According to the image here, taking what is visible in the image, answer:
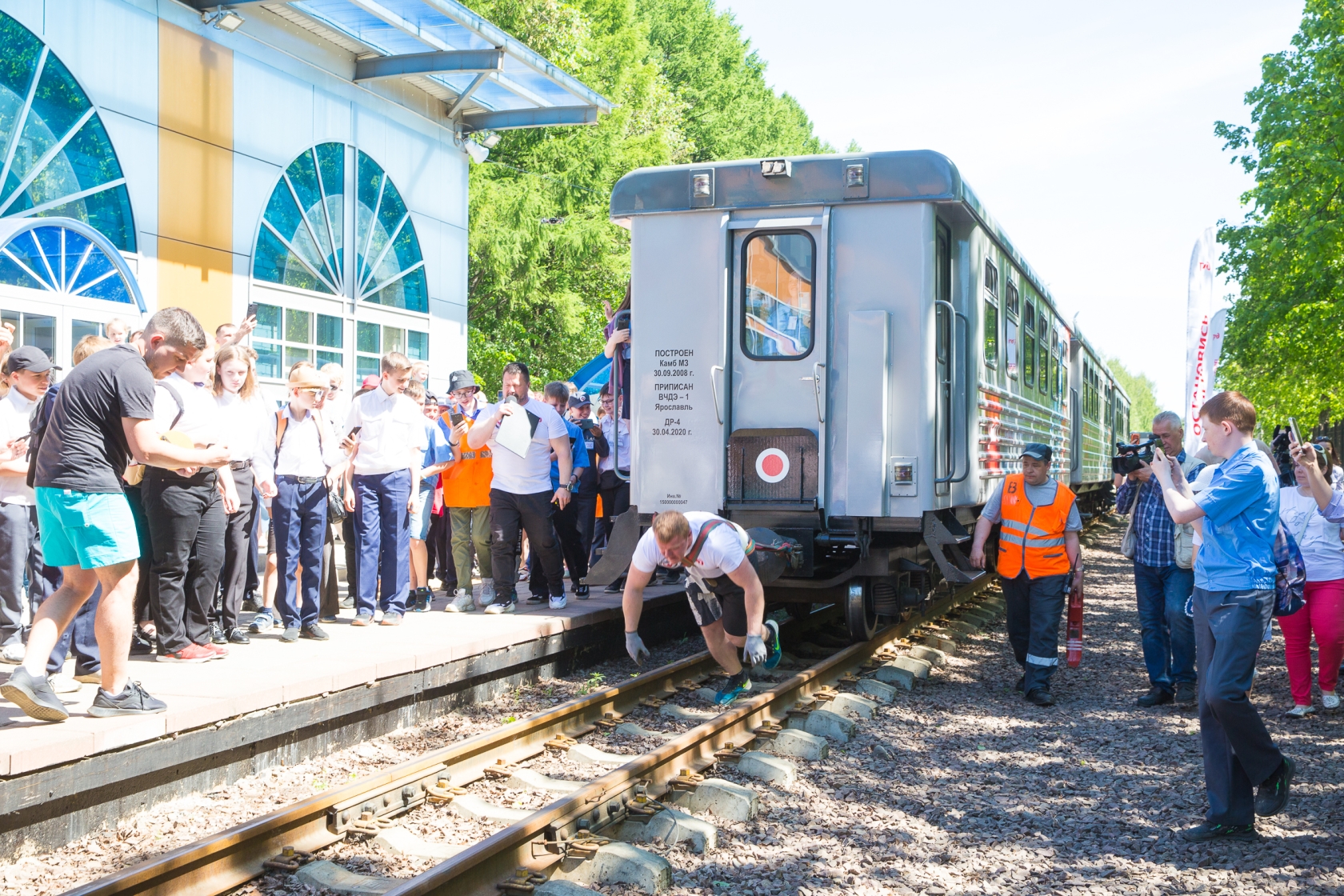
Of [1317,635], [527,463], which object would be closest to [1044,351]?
[1317,635]

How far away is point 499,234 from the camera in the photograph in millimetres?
27406

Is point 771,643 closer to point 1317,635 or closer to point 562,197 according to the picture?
point 1317,635

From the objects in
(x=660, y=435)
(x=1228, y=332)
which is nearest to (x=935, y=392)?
(x=660, y=435)

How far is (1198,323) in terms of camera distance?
538 inches

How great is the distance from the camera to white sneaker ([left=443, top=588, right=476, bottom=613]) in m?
9.31

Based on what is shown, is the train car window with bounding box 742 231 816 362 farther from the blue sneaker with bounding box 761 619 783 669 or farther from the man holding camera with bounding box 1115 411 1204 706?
the man holding camera with bounding box 1115 411 1204 706

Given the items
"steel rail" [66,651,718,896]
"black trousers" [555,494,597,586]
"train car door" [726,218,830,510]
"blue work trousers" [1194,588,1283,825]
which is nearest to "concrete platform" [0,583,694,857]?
"steel rail" [66,651,718,896]

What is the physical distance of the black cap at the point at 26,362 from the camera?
6559 mm

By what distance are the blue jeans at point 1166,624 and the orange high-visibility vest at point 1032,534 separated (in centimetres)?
54

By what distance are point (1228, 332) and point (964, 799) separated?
68.1ft

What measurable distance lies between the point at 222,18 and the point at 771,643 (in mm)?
11873

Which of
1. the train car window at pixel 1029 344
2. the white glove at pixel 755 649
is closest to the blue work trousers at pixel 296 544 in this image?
the white glove at pixel 755 649

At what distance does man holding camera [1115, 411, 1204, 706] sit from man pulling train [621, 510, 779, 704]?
101 inches

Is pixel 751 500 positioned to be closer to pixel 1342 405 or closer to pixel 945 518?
pixel 945 518
